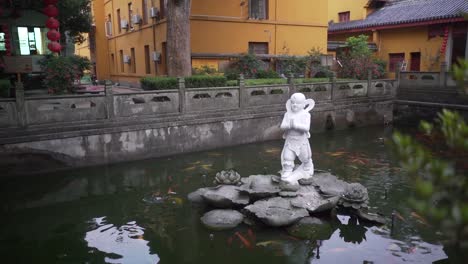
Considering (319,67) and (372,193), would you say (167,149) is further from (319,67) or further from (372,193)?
(319,67)

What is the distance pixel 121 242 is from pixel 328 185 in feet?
13.1

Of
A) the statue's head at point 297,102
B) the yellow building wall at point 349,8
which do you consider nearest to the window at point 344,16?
the yellow building wall at point 349,8

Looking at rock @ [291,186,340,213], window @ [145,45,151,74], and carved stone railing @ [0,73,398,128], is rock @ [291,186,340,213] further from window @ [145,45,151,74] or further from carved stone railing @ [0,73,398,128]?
window @ [145,45,151,74]

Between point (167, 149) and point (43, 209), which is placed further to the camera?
point (167, 149)

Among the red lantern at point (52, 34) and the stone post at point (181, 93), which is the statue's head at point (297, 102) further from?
the red lantern at point (52, 34)

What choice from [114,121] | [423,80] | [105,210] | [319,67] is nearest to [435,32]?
[423,80]

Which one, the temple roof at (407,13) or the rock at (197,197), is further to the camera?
the temple roof at (407,13)

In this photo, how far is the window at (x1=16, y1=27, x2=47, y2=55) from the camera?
59.0 feet

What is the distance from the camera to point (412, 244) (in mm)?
6039

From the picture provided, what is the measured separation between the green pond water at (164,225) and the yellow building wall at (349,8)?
1735 cm

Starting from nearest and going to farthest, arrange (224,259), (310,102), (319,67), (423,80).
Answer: (224,259)
(310,102)
(423,80)
(319,67)

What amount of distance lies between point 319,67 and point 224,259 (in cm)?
1426

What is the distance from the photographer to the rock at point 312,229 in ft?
20.9

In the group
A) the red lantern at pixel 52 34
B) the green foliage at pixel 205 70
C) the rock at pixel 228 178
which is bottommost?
the rock at pixel 228 178
